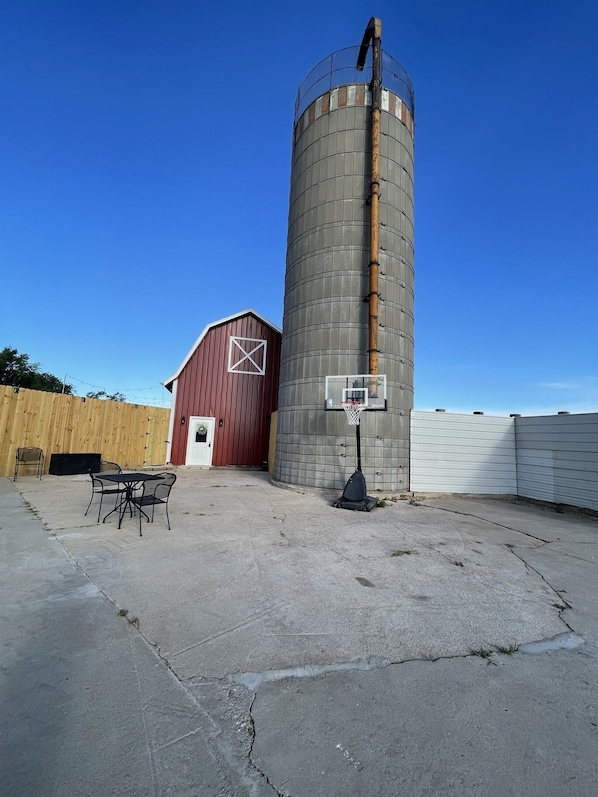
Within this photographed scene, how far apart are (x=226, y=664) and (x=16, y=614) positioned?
192cm

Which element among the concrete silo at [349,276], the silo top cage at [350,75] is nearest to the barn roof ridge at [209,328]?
the concrete silo at [349,276]

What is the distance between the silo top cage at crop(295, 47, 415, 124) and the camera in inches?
470

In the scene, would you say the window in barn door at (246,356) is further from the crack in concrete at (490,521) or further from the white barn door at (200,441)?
the crack in concrete at (490,521)

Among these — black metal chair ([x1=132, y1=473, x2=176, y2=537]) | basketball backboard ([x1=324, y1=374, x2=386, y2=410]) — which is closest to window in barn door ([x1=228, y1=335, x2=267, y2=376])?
basketball backboard ([x1=324, y1=374, x2=386, y2=410])

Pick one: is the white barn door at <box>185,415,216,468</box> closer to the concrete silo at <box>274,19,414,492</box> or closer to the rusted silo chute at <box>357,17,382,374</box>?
the concrete silo at <box>274,19,414,492</box>

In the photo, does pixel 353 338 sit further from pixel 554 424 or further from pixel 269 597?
pixel 269 597

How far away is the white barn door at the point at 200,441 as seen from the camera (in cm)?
1630

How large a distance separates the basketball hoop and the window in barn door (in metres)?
8.10

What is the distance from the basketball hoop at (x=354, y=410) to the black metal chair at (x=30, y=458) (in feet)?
31.2

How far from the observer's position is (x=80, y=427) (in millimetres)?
12656

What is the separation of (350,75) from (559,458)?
13588 millimetres

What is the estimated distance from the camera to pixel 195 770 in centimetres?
165

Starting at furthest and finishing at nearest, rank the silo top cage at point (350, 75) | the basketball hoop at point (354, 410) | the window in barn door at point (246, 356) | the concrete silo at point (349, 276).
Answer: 1. the window in barn door at point (246, 356)
2. the silo top cage at point (350, 75)
3. the concrete silo at point (349, 276)
4. the basketball hoop at point (354, 410)

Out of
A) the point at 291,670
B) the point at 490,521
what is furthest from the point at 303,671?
the point at 490,521
